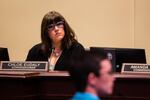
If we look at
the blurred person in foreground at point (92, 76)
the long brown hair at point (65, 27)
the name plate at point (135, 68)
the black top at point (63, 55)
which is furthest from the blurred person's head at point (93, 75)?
the long brown hair at point (65, 27)

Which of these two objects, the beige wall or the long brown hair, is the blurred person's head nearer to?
the long brown hair

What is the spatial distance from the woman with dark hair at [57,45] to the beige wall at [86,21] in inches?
60.9

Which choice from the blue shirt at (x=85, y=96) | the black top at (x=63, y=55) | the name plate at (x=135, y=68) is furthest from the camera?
the black top at (x=63, y=55)

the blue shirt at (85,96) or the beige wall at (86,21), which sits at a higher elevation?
the beige wall at (86,21)

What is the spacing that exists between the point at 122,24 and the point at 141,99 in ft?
7.82

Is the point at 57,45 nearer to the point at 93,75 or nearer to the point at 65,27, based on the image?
the point at 65,27

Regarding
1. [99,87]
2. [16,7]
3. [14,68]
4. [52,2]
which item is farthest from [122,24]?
[99,87]

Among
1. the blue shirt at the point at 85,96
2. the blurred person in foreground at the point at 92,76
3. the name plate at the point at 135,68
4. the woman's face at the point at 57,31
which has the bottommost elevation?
the name plate at the point at 135,68

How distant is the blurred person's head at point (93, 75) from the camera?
4.43ft

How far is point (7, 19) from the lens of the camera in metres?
5.11

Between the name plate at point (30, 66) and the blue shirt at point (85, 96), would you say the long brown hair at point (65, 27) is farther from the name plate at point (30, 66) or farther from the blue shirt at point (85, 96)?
the blue shirt at point (85, 96)

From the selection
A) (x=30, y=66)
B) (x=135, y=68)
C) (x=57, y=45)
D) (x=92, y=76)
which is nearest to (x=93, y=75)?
(x=92, y=76)

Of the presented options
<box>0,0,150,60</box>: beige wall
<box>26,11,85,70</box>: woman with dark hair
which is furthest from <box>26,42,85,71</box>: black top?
<box>0,0,150,60</box>: beige wall

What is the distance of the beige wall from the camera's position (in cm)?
489
